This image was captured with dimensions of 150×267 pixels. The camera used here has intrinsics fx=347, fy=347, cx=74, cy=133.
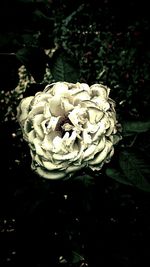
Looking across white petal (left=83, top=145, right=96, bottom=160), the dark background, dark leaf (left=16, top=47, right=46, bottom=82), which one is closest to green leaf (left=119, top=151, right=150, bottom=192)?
the dark background

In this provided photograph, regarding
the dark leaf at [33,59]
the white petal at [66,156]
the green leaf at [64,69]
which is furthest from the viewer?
the dark leaf at [33,59]

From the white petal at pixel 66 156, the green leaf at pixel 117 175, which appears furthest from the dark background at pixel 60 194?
the white petal at pixel 66 156

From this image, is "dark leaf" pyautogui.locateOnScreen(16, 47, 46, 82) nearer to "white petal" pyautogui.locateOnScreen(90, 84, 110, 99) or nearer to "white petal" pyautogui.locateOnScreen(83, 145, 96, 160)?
"white petal" pyautogui.locateOnScreen(90, 84, 110, 99)

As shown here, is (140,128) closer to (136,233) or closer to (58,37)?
(136,233)

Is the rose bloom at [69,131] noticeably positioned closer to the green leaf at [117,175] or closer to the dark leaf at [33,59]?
the green leaf at [117,175]

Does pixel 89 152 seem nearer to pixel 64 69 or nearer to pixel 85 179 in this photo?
pixel 85 179

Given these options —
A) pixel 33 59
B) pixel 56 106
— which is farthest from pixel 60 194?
pixel 33 59
